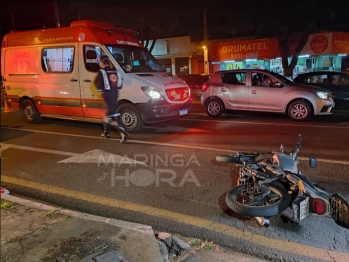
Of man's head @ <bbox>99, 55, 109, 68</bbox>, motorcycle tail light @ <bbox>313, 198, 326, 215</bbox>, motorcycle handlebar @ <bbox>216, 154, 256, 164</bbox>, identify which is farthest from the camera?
man's head @ <bbox>99, 55, 109, 68</bbox>

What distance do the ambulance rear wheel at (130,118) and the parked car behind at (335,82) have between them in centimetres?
668

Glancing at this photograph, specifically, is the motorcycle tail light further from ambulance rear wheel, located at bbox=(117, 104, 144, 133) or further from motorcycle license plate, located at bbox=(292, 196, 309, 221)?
ambulance rear wheel, located at bbox=(117, 104, 144, 133)

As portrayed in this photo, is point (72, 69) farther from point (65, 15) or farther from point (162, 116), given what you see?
point (65, 15)

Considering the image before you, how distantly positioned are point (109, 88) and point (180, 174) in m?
3.64

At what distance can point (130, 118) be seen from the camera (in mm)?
8805

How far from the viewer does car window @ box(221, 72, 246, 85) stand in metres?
10.8

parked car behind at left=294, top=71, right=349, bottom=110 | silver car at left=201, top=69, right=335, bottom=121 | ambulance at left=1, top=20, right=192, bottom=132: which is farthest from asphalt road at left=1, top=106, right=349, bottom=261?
parked car behind at left=294, top=71, right=349, bottom=110

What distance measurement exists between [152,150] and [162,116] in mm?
1572

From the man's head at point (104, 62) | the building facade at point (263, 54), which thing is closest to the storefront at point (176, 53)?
the building facade at point (263, 54)

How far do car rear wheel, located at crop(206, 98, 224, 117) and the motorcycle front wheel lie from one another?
24.8 ft

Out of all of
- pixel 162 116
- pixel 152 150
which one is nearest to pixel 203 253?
pixel 152 150

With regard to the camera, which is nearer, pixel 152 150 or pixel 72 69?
pixel 152 150

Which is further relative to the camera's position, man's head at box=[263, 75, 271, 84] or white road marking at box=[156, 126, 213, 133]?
man's head at box=[263, 75, 271, 84]

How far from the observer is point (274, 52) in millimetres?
19938
